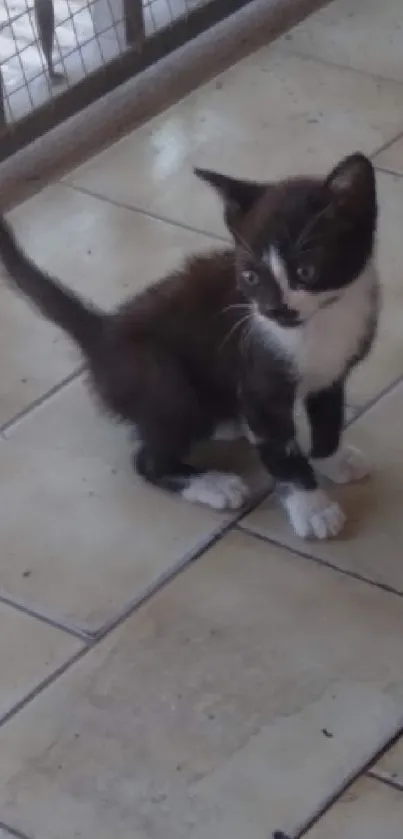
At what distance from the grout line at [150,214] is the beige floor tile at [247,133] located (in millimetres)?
13

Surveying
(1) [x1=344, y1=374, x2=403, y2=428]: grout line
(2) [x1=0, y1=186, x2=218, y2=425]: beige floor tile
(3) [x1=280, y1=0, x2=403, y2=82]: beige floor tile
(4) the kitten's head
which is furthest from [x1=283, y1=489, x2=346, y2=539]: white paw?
(3) [x1=280, y1=0, x2=403, y2=82]: beige floor tile

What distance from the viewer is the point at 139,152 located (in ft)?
10.1

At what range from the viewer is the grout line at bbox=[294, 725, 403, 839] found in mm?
1718

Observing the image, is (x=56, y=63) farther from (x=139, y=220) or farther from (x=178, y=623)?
(x=178, y=623)

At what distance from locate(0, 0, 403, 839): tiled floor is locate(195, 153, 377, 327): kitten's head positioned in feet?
1.34

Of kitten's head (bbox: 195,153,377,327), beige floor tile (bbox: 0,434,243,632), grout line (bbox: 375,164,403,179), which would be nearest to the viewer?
kitten's head (bbox: 195,153,377,327)

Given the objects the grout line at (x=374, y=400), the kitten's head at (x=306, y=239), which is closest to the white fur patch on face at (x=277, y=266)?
the kitten's head at (x=306, y=239)

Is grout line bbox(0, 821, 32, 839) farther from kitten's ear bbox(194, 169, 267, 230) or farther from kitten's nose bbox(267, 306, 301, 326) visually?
kitten's ear bbox(194, 169, 267, 230)

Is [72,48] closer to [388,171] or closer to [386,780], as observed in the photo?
[388,171]

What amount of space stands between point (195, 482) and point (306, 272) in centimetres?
47

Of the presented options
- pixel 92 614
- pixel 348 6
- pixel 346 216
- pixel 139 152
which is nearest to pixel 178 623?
pixel 92 614

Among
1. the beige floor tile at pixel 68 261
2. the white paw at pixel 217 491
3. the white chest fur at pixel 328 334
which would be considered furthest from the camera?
the beige floor tile at pixel 68 261

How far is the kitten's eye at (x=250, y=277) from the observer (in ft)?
6.27

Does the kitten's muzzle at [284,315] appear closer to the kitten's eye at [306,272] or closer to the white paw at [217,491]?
the kitten's eye at [306,272]
